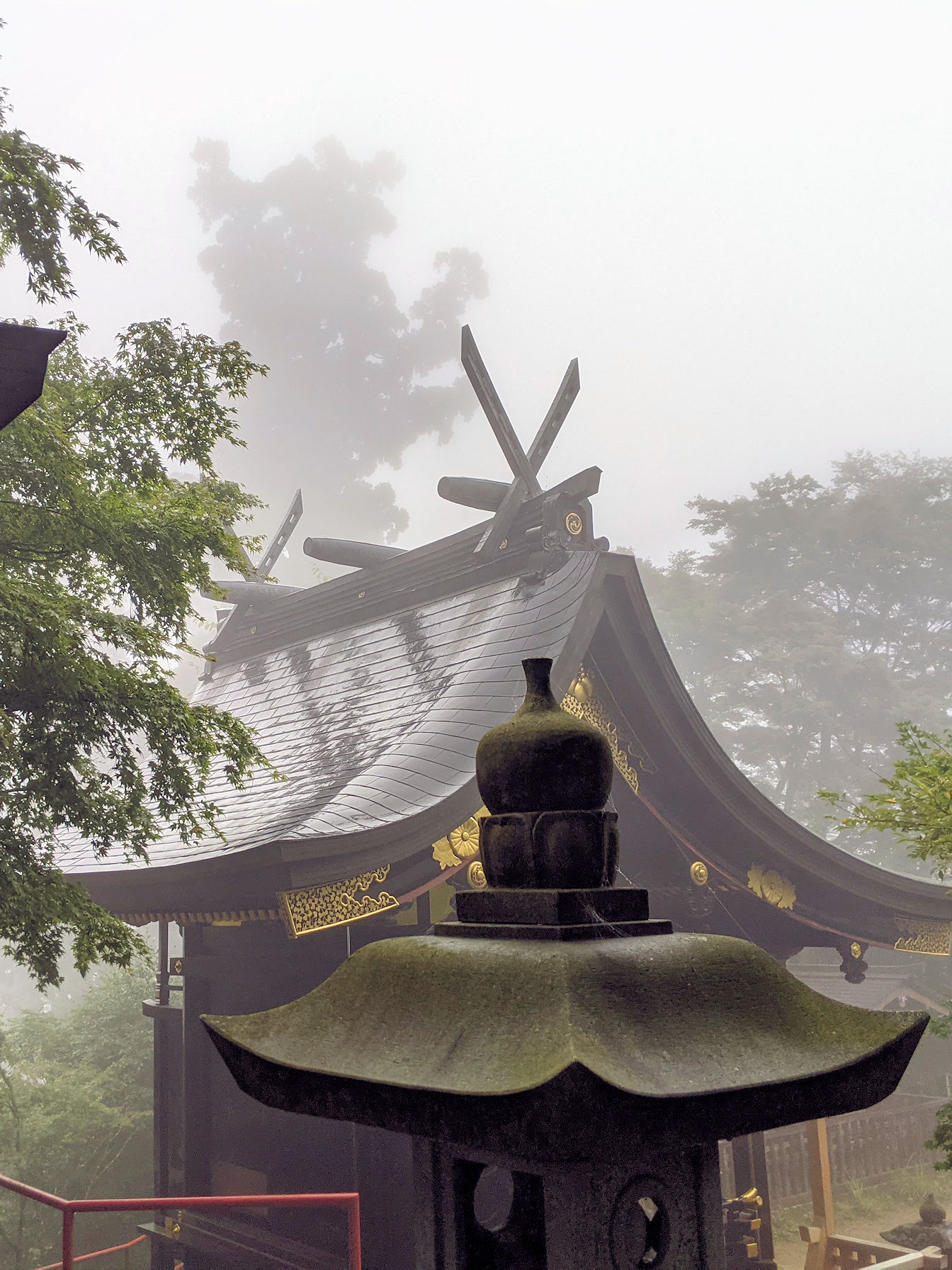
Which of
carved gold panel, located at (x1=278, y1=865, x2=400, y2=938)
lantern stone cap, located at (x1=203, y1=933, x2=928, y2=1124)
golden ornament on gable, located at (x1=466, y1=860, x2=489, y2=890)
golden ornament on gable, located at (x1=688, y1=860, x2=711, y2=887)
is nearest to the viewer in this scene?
lantern stone cap, located at (x1=203, y1=933, x2=928, y2=1124)

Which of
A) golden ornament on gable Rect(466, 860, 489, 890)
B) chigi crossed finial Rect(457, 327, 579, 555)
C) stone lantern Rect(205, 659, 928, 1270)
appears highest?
chigi crossed finial Rect(457, 327, 579, 555)

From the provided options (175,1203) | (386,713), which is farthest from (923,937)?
(175,1203)

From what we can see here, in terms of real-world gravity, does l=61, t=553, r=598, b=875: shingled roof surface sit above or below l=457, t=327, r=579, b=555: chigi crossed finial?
below

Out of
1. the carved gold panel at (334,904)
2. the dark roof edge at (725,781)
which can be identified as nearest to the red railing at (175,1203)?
the carved gold panel at (334,904)

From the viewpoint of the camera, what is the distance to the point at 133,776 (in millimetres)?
4367

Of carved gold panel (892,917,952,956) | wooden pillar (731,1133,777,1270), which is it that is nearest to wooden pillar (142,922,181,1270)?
wooden pillar (731,1133,777,1270)

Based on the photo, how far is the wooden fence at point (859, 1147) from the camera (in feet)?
32.3

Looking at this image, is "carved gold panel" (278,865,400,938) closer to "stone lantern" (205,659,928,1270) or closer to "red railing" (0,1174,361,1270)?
"red railing" (0,1174,361,1270)

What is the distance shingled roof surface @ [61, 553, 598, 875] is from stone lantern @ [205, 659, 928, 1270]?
2.50 metres

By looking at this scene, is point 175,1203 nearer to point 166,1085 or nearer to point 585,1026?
point 585,1026

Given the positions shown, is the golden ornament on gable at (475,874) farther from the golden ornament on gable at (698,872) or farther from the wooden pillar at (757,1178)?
the wooden pillar at (757,1178)

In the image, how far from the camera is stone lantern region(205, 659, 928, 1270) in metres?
1.56

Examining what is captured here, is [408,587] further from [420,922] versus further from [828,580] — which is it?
[828,580]

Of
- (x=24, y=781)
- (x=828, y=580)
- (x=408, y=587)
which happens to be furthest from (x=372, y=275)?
(x=24, y=781)
